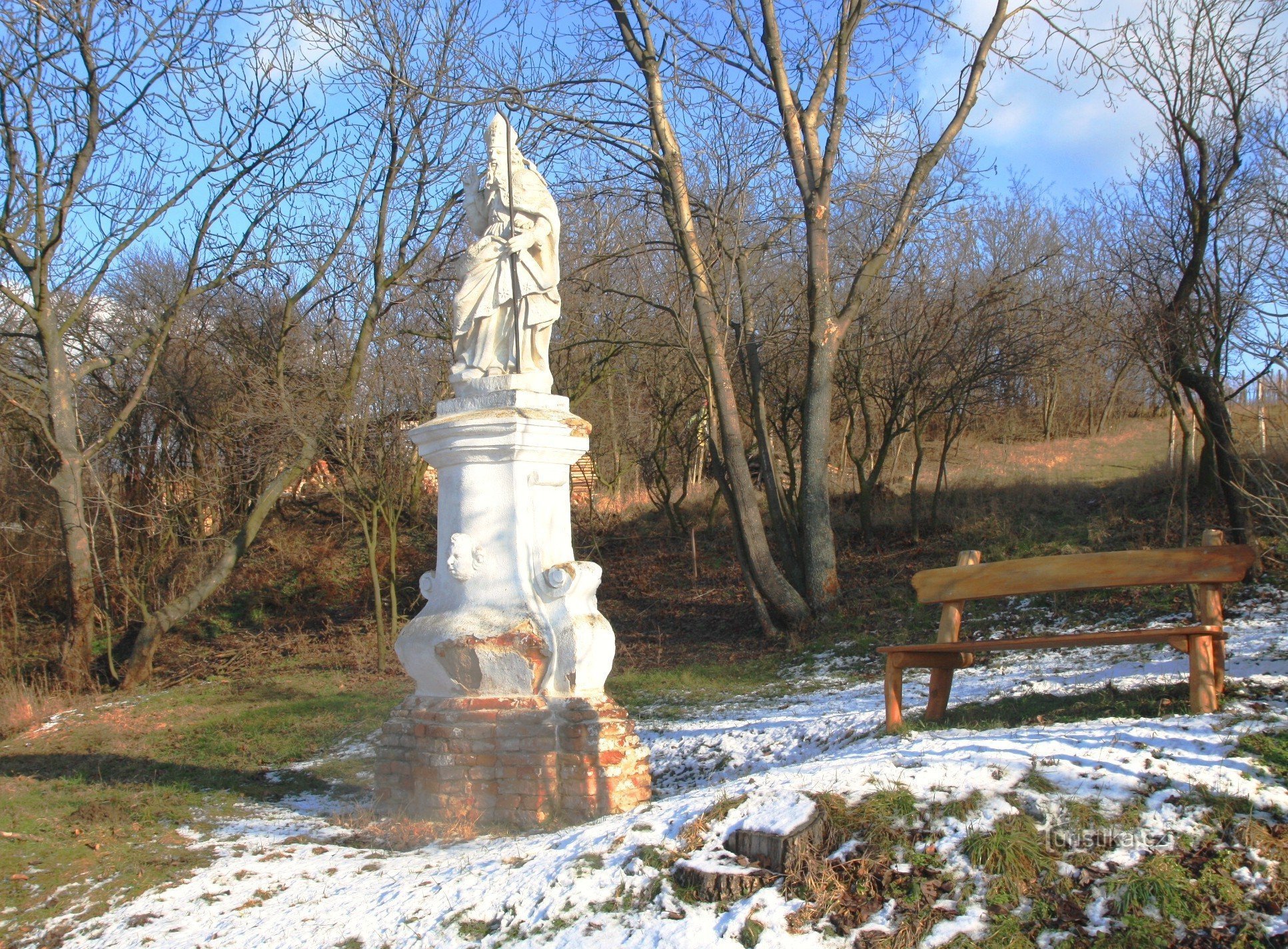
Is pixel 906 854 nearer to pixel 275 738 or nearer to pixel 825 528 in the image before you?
pixel 275 738

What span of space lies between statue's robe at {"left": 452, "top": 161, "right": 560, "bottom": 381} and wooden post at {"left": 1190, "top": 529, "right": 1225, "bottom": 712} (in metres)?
3.66

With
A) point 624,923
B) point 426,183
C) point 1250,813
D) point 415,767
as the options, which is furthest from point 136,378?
point 1250,813

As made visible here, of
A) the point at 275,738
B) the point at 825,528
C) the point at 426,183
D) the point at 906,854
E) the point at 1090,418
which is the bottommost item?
the point at 275,738

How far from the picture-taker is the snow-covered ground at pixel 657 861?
359 centimetres

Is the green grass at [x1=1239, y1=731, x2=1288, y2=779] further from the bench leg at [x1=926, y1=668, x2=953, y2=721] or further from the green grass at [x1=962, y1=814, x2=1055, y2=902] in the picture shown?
the bench leg at [x1=926, y1=668, x2=953, y2=721]

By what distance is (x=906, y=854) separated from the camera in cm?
368

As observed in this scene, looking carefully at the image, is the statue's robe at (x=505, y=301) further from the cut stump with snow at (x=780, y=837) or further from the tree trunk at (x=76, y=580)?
the tree trunk at (x=76, y=580)

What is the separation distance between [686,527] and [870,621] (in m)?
7.19

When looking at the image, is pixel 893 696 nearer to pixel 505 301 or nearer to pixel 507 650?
pixel 507 650

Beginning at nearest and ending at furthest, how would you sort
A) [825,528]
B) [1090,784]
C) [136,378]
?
1. [1090,784]
2. [825,528]
3. [136,378]

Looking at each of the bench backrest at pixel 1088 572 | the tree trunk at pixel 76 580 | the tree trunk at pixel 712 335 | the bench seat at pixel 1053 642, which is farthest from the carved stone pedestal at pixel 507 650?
the tree trunk at pixel 76 580

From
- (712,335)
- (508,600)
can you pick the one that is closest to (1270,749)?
(508,600)

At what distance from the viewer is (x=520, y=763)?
223 inches

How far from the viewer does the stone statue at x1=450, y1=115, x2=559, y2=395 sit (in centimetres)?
635
